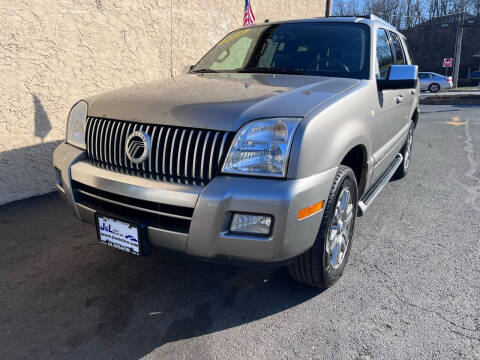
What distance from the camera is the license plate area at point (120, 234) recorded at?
7.20 ft

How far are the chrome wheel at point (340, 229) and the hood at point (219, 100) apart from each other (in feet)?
2.20

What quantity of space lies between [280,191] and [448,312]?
4.52 feet

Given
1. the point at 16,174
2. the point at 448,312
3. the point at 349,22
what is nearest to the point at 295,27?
the point at 349,22

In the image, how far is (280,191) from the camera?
6.36 ft

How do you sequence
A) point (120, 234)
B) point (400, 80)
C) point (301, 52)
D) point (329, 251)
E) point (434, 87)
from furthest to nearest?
point (434, 87) → point (301, 52) → point (400, 80) → point (329, 251) → point (120, 234)

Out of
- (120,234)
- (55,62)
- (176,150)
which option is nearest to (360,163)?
(176,150)

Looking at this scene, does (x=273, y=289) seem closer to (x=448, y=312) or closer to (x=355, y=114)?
(x=448, y=312)

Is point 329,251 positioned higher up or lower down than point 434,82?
higher up

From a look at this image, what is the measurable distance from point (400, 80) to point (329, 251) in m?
1.43

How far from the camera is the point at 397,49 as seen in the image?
14.1ft

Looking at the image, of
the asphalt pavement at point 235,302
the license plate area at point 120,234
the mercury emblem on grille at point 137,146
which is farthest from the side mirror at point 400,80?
the license plate area at point 120,234

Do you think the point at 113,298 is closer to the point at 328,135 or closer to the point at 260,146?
the point at 260,146

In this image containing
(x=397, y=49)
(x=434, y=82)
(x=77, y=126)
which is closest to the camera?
(x=77, y=126)

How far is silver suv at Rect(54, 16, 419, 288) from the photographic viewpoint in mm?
1994
